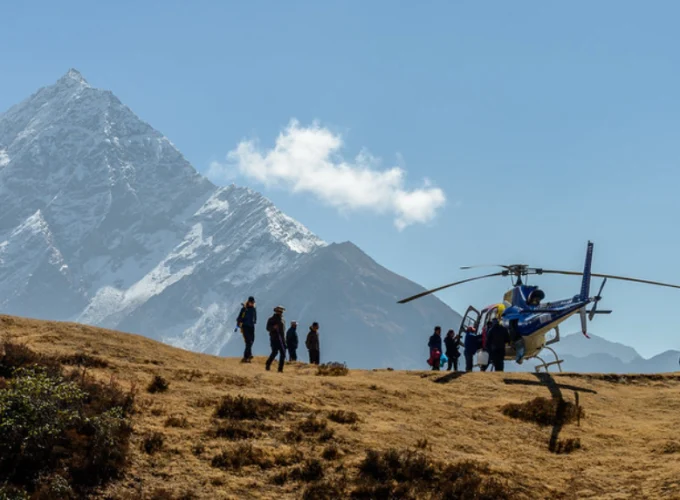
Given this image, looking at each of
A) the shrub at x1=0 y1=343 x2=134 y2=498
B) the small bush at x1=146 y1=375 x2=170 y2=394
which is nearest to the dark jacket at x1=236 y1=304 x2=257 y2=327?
the small bush at x1=146 y1=375 x2=170 y2=394

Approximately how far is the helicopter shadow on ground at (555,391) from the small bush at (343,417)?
410 centimetres

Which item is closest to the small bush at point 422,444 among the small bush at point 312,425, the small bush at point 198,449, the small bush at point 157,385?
the small bush at point 312,425

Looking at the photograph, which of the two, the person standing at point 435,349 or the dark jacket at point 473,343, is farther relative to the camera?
the person standing at point 435,349

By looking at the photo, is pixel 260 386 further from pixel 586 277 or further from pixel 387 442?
pixel 586 277

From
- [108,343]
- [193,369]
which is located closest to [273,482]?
[193,369]

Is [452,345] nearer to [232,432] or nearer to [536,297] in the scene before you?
[536,297]

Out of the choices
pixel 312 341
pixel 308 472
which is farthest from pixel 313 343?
pixel 308 472

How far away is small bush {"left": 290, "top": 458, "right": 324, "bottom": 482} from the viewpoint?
42.7 ft

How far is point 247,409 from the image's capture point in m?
15.6

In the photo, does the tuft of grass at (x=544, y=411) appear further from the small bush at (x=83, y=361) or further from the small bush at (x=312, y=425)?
the small bush at (x=83, y=361)

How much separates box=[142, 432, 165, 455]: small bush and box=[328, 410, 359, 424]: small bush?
392cm

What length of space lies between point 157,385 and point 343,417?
4.09 metres

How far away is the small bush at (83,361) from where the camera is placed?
17375 millimetres

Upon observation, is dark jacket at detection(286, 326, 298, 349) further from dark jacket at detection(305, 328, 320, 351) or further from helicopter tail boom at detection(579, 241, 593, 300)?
helicopter tail boom at detection(579, 241, 593, 300)
